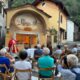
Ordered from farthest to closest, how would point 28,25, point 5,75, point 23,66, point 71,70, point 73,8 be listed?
point 73,8
point 28,25
point 23,66
point 5,75
point 71,70

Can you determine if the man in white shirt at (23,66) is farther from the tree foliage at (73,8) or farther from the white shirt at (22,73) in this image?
the tree foliage at (73,8)

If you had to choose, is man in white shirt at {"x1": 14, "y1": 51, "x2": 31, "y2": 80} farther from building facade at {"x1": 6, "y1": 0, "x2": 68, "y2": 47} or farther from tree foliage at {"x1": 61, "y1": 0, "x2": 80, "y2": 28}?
tree foliage at {"x1": 61, "y1": 0, "x2": 80, "y2": 28}

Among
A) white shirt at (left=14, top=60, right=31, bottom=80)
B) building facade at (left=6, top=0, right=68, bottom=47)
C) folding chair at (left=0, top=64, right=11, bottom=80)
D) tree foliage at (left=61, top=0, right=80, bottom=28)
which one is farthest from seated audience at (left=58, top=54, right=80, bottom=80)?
tree foliage at (left=61, top=0, right=80, bottom=28)

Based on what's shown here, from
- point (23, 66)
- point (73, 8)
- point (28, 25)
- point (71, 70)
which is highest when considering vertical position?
point (73, 8)

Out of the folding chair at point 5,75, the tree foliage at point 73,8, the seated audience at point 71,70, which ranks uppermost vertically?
the tree foliage at point 73,8

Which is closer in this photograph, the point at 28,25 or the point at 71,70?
the point at 71,70

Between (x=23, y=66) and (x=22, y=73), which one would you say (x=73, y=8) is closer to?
(x=23, y=66)

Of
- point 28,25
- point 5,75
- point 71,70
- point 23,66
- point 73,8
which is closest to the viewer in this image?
point 71,70

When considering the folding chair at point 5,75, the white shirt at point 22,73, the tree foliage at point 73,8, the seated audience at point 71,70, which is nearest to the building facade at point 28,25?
the folding chair at point 5,75

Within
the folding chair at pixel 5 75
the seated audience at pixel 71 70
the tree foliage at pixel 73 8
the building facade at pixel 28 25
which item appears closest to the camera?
the seated audience at pixel 71 70

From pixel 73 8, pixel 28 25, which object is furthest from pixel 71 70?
pixel 73 8

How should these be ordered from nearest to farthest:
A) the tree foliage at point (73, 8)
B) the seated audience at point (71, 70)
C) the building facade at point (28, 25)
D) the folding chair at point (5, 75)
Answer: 1. the seated audience at point (71, 70)
2. the folding chair at point (5, 75)
3. the building facade at point (28, 25)
4. the tree foliage at point (73, 8)

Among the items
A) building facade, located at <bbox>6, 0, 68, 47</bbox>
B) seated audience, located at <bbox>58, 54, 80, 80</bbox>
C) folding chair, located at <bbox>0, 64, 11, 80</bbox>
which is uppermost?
building facade, located at <bbox>6, 0, 68, 47</bbox>

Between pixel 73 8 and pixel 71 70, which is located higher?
pixel 73 8
